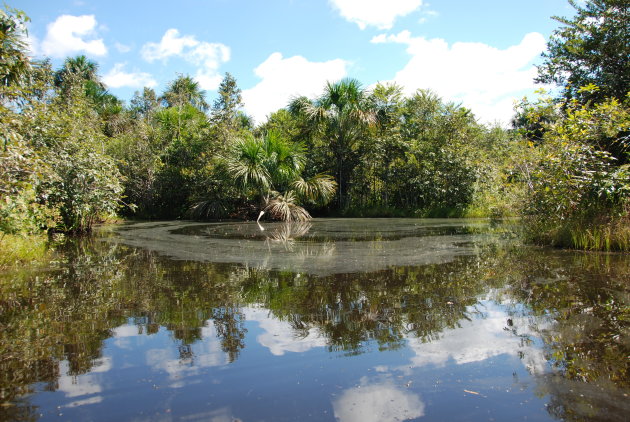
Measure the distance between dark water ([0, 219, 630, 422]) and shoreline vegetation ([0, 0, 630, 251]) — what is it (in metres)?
1.49

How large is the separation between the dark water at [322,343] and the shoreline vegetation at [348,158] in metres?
1.49

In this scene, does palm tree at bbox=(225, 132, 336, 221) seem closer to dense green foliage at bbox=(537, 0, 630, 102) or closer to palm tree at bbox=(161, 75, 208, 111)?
dense green foliage at bbox=(537, 0, 630, 102)

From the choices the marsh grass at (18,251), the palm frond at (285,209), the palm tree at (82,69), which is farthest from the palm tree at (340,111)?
the palm tree at (82,69)

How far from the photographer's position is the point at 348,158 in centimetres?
2158

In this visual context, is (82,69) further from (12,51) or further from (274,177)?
(12,51)

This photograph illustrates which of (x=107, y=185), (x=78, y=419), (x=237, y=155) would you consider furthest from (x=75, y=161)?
(x=78, y=419)

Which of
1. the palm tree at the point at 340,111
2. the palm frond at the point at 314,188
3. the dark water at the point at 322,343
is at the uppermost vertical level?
the palm tree at the point at 340,111

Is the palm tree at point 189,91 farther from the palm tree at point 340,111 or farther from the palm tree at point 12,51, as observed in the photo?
the palm tree at point 12,51

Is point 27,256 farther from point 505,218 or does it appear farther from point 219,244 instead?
point 505,218

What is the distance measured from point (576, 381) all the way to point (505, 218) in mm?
12496

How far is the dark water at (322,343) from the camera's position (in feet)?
7.66

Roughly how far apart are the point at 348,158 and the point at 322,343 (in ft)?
61.3

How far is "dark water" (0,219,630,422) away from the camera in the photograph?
2.34 metres

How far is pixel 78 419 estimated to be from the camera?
2236mm
